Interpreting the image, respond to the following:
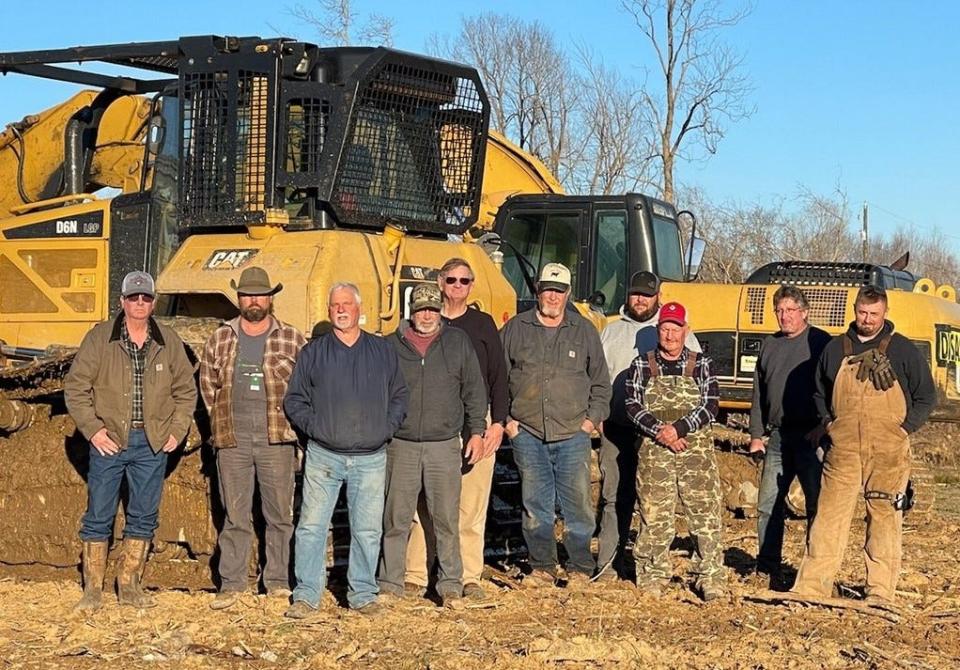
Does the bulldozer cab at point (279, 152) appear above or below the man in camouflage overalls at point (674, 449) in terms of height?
above

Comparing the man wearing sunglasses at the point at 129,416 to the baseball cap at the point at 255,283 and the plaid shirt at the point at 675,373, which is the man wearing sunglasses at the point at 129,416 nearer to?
the baseball cap at the point at 255,283

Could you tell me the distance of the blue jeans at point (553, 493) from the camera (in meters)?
8.12

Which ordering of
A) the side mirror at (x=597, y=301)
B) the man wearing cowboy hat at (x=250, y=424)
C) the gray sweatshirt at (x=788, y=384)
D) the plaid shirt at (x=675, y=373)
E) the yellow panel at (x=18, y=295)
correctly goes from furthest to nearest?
the side mirror at (x=597, y=301) < the yellow panel at (x=18, y=295) < the gray sweatshirt at (x=788, y=384) < the plaid shirt at (x=675, y=373) < the man wearing cowboy hat at (x=250, y=424)

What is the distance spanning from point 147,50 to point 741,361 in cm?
596

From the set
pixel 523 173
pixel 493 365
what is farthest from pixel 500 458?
pixel 523 173

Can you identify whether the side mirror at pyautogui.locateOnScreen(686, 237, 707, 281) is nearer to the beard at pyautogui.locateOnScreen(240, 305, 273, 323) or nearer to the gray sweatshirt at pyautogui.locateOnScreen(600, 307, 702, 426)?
the gray sweatshirt at pyautogui.locateOnScreen(600, 307, 702, 426)

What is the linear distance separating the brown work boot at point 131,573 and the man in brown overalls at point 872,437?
364 cm

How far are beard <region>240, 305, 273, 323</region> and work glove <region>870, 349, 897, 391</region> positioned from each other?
131 inches

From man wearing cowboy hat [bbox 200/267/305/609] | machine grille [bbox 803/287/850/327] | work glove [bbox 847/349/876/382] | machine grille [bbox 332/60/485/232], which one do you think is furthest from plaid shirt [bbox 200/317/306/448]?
machine grille [bbox 803/287/850/327]

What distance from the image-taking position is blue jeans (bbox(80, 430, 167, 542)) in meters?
7.43

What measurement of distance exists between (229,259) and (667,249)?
5.77 m

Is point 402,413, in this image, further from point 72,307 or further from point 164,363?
point 72,307

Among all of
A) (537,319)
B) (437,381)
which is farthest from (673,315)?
(437,381)

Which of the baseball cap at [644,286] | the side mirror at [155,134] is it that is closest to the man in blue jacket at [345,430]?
the baseball cap at [644,286]
